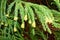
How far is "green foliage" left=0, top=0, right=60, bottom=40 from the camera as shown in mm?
1299

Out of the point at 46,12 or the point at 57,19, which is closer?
the point at 46,12

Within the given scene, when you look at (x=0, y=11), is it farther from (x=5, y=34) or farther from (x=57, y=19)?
(x=57, y=19)

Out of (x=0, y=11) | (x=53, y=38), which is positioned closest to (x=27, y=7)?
(x=0, y=11)

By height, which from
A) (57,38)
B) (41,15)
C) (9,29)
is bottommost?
(57,38)

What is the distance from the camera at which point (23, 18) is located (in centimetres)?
130

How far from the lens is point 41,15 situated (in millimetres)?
1301

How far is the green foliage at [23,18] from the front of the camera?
130cm

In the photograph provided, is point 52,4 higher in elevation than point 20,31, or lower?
higher

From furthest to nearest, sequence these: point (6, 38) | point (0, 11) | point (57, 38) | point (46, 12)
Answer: point (57, 38), point (6, 38), point (0, 11), point (46, 12)

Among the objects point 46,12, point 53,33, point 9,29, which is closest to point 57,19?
point 53,33

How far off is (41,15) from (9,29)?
40 cm

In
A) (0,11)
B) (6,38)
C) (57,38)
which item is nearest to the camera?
(0,11)

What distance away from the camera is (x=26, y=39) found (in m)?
1.65

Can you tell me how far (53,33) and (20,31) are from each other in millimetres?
325
